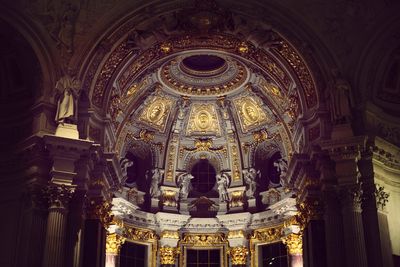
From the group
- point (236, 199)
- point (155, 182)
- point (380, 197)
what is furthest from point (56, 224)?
point (236, 199)

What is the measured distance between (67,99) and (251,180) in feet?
33.2

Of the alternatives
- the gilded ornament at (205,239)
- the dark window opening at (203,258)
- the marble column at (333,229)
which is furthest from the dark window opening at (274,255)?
the marble column at (333,229)

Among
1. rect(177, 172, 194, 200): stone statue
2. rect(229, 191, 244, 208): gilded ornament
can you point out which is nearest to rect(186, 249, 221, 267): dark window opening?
rect(229, 191, 244, 208): gilded ornament

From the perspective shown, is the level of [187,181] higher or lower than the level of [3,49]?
lower

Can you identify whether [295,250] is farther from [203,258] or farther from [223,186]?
[223,186]

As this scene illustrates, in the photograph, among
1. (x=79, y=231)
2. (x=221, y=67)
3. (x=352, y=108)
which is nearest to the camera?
(x=79, y=231)

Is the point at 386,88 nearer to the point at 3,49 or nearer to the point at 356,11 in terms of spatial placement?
the point at 356,11

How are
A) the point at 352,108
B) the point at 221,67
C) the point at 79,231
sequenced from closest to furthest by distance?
1. the point at 79,231
2. the point at 352,108
3. the point at 221,67

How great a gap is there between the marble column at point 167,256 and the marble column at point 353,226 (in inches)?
376

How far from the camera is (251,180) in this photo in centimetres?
2469

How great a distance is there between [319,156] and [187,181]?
9110 mm

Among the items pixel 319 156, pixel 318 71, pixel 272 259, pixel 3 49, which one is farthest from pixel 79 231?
pixel 272 259

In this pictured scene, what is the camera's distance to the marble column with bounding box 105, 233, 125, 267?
22.0 m

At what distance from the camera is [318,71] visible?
60.0 feet
